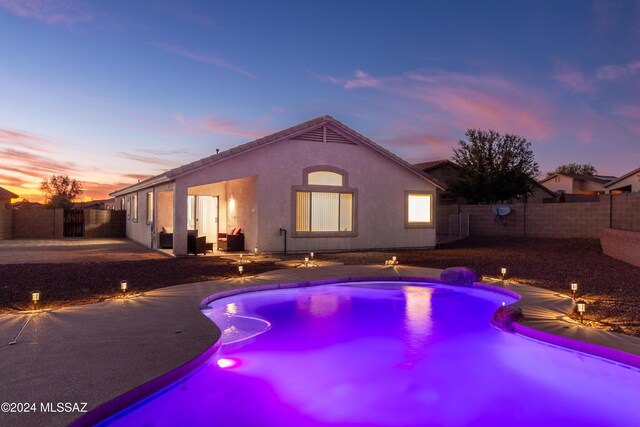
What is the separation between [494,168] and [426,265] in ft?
74.1

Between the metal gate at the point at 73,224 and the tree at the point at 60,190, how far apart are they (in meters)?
34.6

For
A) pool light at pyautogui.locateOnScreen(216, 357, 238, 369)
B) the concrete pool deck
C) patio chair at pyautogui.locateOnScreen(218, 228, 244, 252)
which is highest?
patio chair at pyautogui.locateOnScreen(218, 228, 244, 252)

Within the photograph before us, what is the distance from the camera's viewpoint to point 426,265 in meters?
14.0

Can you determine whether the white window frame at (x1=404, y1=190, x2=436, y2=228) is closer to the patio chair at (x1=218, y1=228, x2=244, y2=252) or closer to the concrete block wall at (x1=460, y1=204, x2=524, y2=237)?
the concrete block wall at (x1=460, y1=204, x2=524, y2=237)

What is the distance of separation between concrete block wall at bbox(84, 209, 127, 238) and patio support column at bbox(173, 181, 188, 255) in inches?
610

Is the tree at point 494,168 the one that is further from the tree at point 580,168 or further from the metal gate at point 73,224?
the tree at point 580,168

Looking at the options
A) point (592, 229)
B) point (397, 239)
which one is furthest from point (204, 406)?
point (592, 229)

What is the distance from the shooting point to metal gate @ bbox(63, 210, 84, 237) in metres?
28.5

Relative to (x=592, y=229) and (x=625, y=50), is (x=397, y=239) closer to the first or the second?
(x=592, y=229)

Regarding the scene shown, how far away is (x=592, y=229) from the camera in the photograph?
63.5 feet

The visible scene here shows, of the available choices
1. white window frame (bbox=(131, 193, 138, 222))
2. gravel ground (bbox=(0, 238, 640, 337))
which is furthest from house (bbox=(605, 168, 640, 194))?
white window frame (bbox=(131, 193, 138, 222))

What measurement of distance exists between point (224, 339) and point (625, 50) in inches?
752

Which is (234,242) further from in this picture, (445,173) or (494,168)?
(445,173)

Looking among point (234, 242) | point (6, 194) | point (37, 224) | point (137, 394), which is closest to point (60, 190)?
point (6, 194)
